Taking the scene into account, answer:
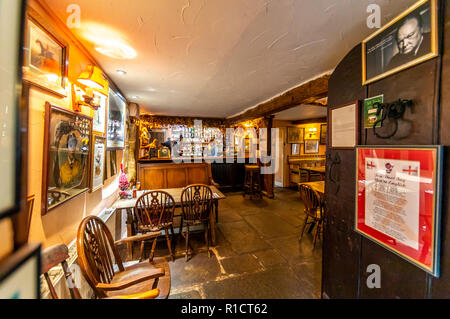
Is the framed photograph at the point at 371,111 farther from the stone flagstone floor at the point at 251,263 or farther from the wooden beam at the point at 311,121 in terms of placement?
the wooden beam at the point at 311,121

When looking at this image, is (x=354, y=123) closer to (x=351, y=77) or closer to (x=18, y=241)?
(x=351, y=77)

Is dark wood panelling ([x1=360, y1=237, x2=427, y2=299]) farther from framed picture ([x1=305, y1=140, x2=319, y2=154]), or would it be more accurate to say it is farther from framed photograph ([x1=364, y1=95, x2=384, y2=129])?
framed picture ([x1=305, y1=140, x2=319, y2=154])

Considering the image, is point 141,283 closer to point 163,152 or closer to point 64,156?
point 64,156

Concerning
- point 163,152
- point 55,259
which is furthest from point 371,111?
point 163,152

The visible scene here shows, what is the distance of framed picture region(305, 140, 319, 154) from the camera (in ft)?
20.5

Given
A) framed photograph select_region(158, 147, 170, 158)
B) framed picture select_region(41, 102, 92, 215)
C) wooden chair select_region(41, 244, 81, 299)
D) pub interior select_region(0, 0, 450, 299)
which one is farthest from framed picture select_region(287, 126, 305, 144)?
wooden chair select_region(41, 244, 81, 299)

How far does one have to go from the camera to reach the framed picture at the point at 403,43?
827mm

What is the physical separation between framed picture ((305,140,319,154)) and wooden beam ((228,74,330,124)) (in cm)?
316

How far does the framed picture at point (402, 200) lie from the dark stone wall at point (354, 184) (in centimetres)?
3

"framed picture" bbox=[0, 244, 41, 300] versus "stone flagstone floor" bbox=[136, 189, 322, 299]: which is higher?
"framed picture" bbox=[0, 244, 41, 300]

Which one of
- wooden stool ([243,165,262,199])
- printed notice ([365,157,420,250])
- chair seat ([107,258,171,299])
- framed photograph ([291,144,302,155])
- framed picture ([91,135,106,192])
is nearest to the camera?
printed notice ([365,157,420,250])

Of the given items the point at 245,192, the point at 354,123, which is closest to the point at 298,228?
the point at 245,192

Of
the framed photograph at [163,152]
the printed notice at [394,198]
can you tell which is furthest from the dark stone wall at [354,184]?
the framed photograph at [163,152]
